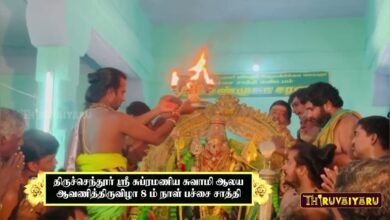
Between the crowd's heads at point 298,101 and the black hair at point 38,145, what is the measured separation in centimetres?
69

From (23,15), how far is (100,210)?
71 cm

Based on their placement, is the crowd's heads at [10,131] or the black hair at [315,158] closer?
the black hair at [315,158]

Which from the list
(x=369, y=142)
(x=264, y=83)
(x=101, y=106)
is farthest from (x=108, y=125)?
(x=369, y=142)

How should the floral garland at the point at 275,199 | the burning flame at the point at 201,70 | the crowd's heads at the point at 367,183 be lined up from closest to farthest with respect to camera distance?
1. the crowd's heads at the point at 367,183
2. the floral garland at the point at 275,199
3. the burning flame at the point at 201,70

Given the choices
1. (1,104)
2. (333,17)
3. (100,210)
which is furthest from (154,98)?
(333,17)

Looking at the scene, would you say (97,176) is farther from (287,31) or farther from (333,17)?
(333,17)

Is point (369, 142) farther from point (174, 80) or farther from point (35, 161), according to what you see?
point (35, 161)

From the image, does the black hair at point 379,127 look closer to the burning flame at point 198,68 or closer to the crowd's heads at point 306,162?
the crowd's heads at point 306,162

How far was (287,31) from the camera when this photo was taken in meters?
1.62

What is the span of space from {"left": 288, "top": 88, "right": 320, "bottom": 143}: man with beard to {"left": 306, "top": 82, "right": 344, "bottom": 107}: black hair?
18 millimetres

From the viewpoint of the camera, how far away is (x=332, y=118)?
4.91ft

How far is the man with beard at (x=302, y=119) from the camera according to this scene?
151 cm

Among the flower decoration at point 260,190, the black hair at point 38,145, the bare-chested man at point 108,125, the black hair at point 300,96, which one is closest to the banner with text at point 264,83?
the black hair at point 300,96

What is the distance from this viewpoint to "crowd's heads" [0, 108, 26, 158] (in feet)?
5.28
